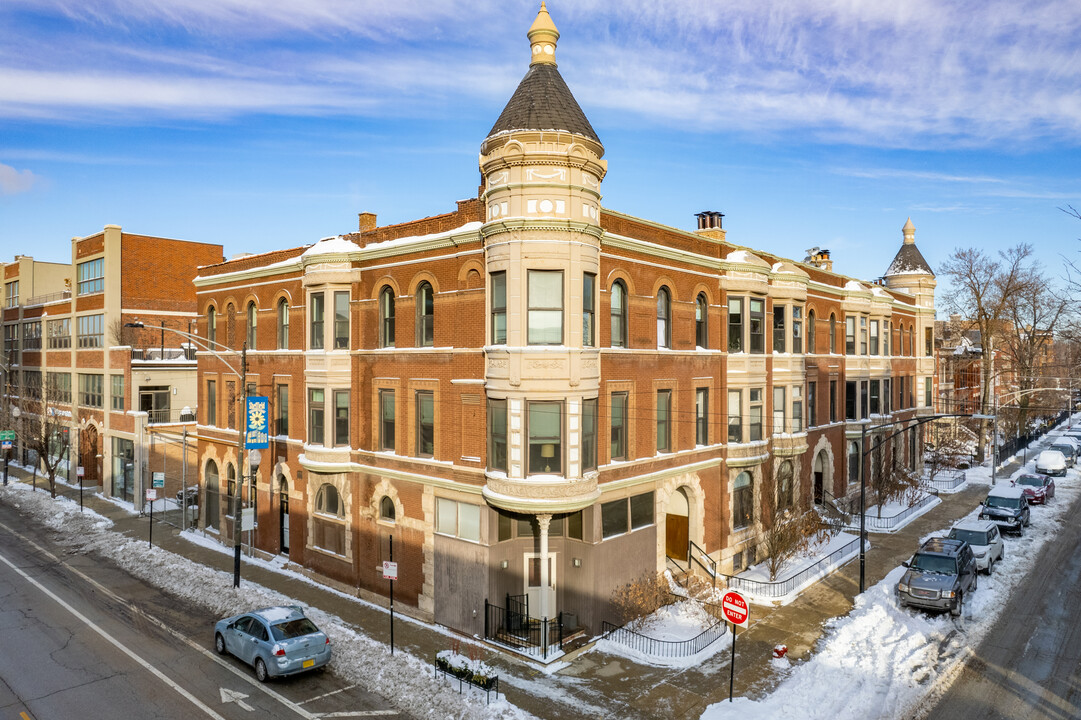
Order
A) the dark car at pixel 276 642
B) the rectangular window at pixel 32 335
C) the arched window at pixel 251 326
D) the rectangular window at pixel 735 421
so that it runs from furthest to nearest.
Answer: the rectangular window at pixel 32 335
the arched window at pixel 251 326
the rectangular window at pixel 735 421
the dark car at pixel 276 642

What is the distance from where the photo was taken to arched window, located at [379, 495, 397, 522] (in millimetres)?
24531

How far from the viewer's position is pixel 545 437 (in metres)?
20.1

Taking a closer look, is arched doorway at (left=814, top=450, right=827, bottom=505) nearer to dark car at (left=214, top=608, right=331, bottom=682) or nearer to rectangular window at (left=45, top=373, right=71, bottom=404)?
dark car at (left=214, top=608, right=331, bottom=682)

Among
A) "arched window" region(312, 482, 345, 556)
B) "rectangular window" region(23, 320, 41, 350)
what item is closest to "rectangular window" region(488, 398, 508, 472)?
"arched window" region(312, 482, 345, 556)

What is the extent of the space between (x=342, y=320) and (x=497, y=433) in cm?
911

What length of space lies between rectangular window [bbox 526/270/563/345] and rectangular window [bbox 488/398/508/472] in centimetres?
231

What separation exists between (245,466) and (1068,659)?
30.9 meters

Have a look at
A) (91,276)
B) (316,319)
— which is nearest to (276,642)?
(316,319)

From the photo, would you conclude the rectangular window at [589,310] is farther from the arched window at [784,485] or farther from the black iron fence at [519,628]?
the arched window at [784,485]

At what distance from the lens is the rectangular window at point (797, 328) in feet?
104

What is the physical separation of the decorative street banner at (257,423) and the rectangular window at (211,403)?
8.51 meters

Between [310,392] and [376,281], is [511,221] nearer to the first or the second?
[376,281]

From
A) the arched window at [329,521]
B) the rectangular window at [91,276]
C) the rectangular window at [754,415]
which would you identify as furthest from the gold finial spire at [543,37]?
the rectangular window at [91,276]

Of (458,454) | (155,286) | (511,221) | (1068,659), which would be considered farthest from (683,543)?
(155,286)
